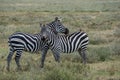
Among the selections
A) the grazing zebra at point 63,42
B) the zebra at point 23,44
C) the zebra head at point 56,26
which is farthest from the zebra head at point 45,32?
the zebra head at point 56,26

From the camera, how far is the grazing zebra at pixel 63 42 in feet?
46.7

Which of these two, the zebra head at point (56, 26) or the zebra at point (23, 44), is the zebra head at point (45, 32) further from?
the zebra head at point (56, 26)

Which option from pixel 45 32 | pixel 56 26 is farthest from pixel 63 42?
pixel 45 32

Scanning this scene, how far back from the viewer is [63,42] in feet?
48.9

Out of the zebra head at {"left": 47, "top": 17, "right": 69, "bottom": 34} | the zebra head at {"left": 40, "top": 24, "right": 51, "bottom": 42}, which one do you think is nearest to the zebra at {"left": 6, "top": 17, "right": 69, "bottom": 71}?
the zebra head at {"left": 40, "top": 24, "right": 51, "bottom": 42}

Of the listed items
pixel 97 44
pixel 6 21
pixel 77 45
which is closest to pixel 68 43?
pixel 77 45

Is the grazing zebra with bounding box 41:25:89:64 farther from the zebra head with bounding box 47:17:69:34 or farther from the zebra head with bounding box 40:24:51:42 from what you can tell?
the zebra head with bounding box 47:17:69:34

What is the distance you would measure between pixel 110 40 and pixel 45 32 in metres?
9.25

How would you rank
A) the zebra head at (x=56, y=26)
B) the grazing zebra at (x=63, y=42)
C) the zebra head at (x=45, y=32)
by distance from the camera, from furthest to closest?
the zebra head at (x=56, y=26), the grazing zebra at (x=63, y=42), the zebra head at (x=45, y=32)

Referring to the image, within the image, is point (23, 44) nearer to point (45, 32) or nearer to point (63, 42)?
point (45, 32)

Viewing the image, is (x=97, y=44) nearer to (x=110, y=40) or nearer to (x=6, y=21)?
(x=110, y=40)

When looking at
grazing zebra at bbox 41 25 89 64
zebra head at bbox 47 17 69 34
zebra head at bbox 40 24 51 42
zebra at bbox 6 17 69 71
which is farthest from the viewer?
zebra head at bbox 47 17 69 34

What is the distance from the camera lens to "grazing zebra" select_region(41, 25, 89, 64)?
46.7 ft

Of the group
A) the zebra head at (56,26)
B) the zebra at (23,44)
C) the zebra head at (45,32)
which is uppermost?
the zebra head at (56,26)
